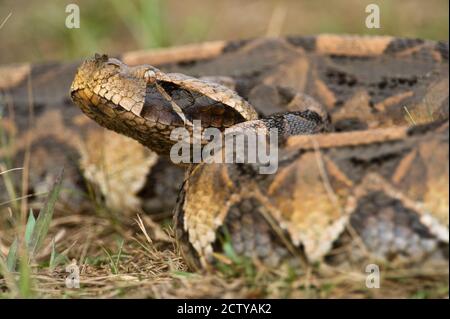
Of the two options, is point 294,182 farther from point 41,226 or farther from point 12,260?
point 12,260

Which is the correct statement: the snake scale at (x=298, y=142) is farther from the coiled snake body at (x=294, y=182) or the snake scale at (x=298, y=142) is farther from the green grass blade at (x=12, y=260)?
the green grass blade at (x=12, y=260)

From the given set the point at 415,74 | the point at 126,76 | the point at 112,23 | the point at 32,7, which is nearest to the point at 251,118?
the point at 126,76

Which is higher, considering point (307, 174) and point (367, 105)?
point (367, 105)

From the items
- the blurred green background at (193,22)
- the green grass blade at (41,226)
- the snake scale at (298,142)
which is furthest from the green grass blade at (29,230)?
the blurred green background at (193,22)

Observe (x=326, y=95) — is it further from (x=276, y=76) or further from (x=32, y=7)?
(x=32, y=7)

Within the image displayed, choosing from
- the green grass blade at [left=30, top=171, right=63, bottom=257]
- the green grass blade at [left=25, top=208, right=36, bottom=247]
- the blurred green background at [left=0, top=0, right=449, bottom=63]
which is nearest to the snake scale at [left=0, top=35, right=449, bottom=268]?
the green grass blade at [left=30, top=171, right=63, bottom=257]

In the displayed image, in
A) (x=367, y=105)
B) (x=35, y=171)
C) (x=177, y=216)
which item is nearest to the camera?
(x=177, y=216)
